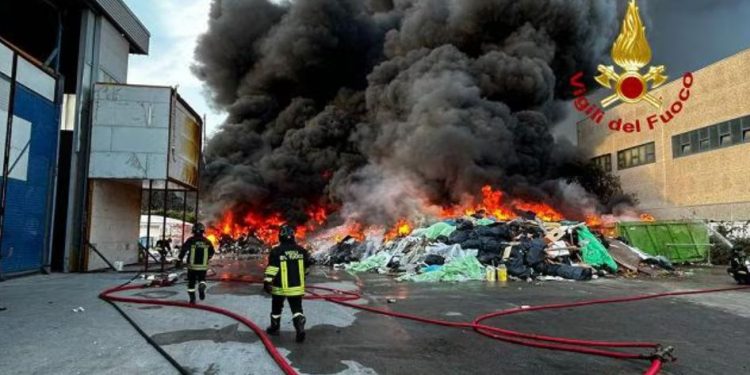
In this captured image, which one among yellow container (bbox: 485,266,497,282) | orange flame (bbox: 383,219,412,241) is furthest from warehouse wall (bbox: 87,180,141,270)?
yellow container (bbox: 485,266,497,282)

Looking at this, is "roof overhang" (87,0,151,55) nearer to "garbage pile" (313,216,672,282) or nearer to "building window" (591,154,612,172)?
"garbage pile" (313,216,672,282)

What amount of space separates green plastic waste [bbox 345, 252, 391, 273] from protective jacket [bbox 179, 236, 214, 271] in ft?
30.0

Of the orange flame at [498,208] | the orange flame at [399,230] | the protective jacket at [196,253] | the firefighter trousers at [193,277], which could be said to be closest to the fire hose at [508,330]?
the firefighter trousers at [193,277]

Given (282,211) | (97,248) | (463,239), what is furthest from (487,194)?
(97,248)

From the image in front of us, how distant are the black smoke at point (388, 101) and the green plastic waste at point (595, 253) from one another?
7939 mm

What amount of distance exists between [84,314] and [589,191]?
95.0 ft

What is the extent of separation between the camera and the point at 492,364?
4.80 m

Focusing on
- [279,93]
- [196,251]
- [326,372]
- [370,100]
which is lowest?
[326,372]

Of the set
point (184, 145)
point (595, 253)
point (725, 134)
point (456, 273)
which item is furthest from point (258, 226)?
point (725, 134)

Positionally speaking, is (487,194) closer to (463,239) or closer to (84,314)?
(463,239)

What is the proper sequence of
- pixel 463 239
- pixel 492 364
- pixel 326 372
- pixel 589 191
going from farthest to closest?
pixel 589 191, pixel 463 239, pixel 492 364, pixel 326 372

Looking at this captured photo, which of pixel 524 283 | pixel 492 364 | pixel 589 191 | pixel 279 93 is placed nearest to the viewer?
pixel 492 364

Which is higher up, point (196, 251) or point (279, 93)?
point (279, 93)

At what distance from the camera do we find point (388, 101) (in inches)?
1136
